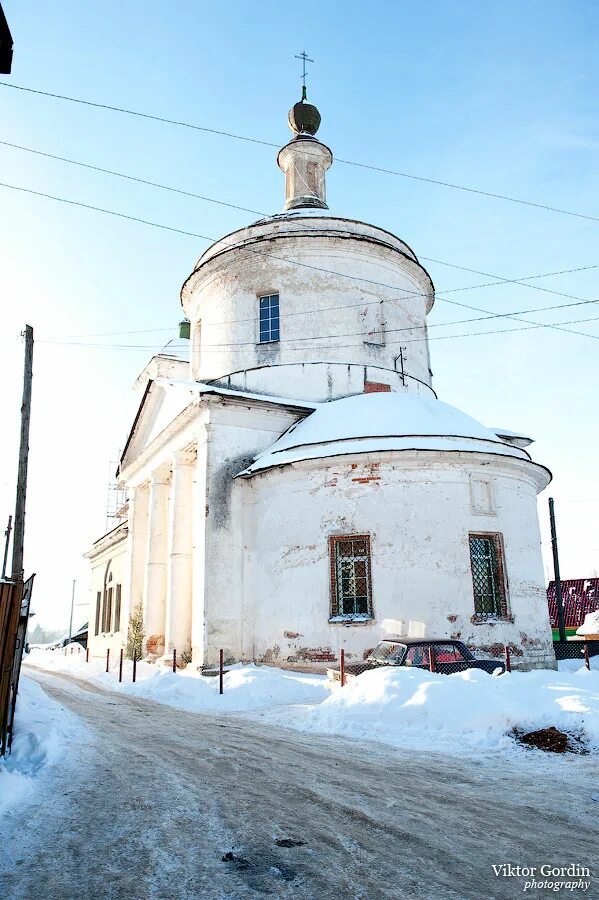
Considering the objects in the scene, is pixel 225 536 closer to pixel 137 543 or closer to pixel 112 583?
pixel 137 543

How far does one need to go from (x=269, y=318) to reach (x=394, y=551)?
369 inches

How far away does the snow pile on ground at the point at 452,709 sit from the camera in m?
8.55

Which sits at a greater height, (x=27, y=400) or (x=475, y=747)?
(x=27, y=400)

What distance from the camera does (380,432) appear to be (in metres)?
16.0

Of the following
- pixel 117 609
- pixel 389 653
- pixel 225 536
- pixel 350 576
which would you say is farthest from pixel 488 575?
pixel 117 609

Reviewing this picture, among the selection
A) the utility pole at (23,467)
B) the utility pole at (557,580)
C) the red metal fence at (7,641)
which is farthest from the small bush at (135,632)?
the utility pole at (557,580)

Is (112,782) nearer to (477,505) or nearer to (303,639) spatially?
(303,639)

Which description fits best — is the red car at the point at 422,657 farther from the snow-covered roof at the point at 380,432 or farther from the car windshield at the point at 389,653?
the snow-covered roof at the point at 380,432

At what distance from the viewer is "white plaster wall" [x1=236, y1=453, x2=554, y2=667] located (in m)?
14.8

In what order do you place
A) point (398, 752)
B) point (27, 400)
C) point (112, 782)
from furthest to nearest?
point (27, 400), point (398, 752), point (112, 782)

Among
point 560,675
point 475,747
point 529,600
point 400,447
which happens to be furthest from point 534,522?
point 475,747

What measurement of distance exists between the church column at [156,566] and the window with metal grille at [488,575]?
9.80 metres

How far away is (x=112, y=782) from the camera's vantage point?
6367 millimetres

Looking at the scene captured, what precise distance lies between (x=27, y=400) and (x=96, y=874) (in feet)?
41.9
